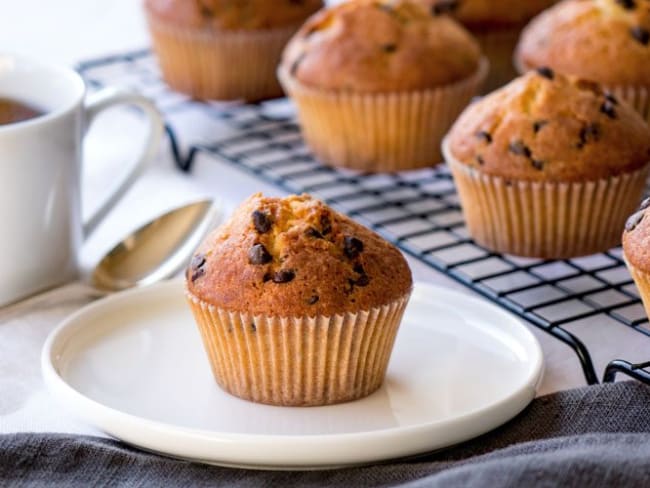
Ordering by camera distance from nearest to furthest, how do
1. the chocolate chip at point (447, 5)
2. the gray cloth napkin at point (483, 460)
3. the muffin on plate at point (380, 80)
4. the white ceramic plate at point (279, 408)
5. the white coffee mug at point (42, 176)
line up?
the gray cloth napkin at point (483, 460), the white ceramic plate at point (279, 408), the white coffee mug at point (42, 176), the muffin on plate at point (380, 80), the chocolate chip at point (447, 5)

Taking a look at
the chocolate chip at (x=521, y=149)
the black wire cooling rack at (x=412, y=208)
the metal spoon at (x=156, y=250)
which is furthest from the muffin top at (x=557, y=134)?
the metal spoon at (x=156, y=250)

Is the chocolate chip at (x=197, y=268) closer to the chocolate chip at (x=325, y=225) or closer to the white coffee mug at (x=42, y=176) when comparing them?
the chocolate chip at (x=325, y=225)

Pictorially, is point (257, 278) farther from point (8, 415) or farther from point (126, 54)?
point (126, 54)

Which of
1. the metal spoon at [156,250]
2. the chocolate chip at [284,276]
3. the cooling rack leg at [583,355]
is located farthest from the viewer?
the metal spoon at [156,250]

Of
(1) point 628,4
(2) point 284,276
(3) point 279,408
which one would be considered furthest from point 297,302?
(1) point 628,4

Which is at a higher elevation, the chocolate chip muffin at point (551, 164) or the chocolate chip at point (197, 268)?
the chocolate chip at point (197, 268)

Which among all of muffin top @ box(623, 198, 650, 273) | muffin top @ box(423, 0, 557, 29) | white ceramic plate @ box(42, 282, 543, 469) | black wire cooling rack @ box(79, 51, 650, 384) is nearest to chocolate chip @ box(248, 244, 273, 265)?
white ceramic plate @ box(42, 282, 543, 469)

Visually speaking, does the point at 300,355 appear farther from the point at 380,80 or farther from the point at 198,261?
the point at 380,80
